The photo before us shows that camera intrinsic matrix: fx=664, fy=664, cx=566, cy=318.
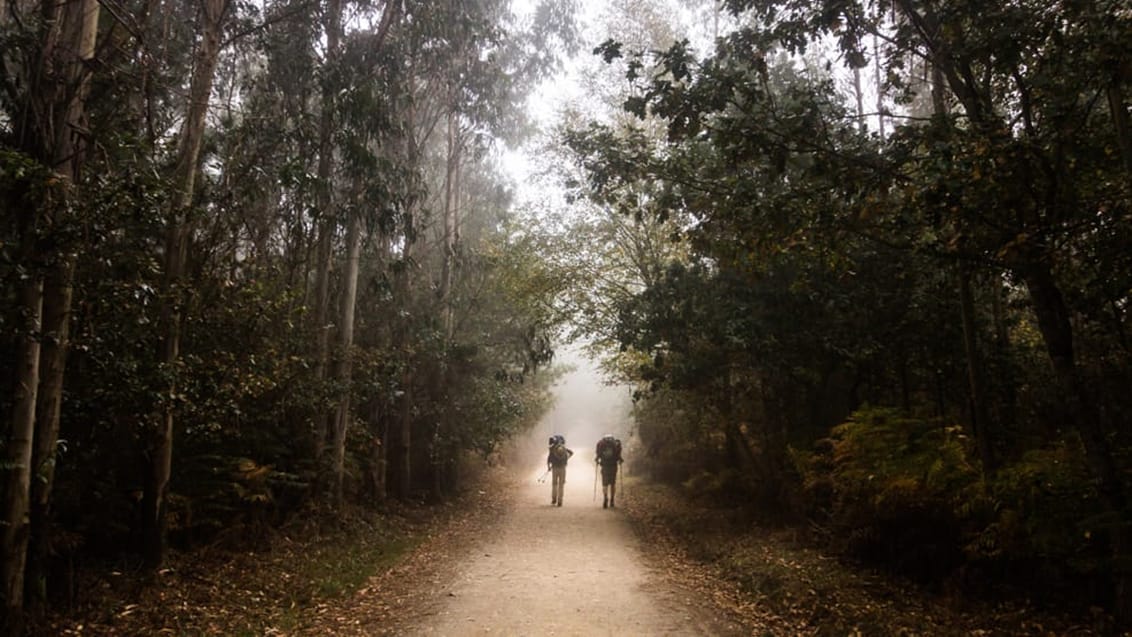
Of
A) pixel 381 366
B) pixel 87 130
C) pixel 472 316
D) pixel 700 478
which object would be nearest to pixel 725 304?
pixel 700 478

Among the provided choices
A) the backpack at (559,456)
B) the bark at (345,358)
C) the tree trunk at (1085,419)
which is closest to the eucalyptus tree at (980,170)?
the tree trunk at (1085,419)

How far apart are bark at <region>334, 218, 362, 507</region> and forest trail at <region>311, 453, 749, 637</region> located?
7.63ft

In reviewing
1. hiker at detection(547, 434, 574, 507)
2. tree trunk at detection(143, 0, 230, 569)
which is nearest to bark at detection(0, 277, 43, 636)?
tree trunk at detection(143, 0, 230, 569)

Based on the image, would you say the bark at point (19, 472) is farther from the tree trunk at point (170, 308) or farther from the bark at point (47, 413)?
the tree trunk at point (170, 308)

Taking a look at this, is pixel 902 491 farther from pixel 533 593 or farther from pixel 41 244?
pixel 41 244

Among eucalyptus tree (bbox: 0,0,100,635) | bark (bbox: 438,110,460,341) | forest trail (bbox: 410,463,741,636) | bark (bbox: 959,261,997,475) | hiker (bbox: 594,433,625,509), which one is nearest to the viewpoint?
eucalyptus tree (bbox: 0,0,100,635)

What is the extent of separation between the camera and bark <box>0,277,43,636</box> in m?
5.55

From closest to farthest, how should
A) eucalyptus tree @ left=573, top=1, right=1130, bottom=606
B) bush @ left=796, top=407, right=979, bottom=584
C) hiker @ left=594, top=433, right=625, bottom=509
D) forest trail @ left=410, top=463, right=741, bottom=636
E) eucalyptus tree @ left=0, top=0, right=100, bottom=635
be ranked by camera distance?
1. eucalyptus tree @ left=0, top=0, right=100, bottom=635
2. eucalyptus tree @ left=573, top=1, right=1130, bottom=606
3. forest trail @ left=410, top=463, right=741, bottom=636
4. bush @ left=796, top=407, right=979, bottom=584
5. hiker @ left=594, top=433, right=625, bottom=509

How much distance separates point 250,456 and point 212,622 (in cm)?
424

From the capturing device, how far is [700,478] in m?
15.8

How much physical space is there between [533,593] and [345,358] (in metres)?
6.41

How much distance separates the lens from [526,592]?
8055mm

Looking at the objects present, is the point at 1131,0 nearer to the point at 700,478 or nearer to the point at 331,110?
the point at 331,110

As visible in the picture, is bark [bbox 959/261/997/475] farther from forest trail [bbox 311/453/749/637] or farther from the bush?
forest trail [bbox 311/453/749/637]
